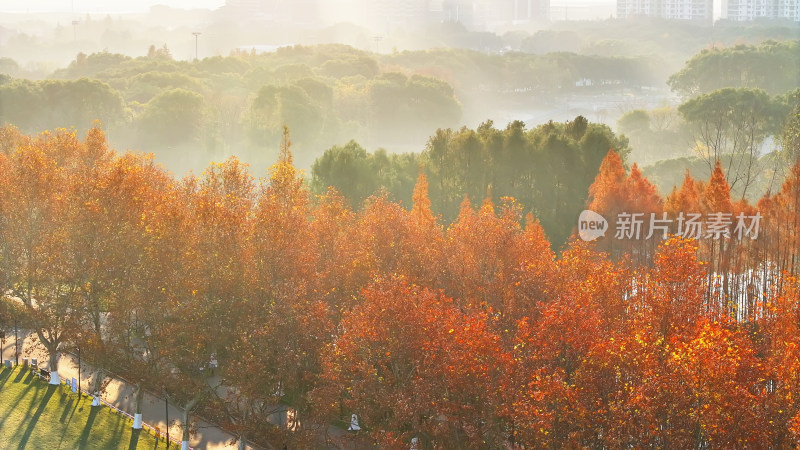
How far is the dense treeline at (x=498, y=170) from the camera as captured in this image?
3756 centimetres

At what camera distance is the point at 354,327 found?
17188 millimetres

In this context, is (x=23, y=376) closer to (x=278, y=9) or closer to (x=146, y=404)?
(x=146, y=404)

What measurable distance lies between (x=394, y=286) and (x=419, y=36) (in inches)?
6079

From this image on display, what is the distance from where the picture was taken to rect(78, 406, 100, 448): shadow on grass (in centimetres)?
2122

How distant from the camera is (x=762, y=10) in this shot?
7554 inches

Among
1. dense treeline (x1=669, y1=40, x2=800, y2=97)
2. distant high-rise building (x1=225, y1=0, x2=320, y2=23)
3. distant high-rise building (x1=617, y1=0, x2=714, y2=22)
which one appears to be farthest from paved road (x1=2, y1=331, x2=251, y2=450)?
distant high-rise building (x1=617, y1=0, x2=714, y2=22)

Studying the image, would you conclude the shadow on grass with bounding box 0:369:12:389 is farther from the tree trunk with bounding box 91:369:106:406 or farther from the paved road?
the tree trunk with bounding box 91:369:106:406

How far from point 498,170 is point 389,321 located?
21.9 metres

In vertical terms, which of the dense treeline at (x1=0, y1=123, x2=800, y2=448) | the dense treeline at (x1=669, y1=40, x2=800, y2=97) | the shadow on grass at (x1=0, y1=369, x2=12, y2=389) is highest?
the dense treeline at (x1=669, y1=40, x2=800, y2=97)

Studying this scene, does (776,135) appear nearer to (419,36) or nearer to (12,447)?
(12,447)

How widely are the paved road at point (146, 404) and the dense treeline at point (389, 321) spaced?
0.84 m

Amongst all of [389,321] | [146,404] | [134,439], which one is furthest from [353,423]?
[146,404]

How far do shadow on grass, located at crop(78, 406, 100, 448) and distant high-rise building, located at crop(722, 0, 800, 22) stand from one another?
185258 mm

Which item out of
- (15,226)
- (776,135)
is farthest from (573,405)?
(776,135)
